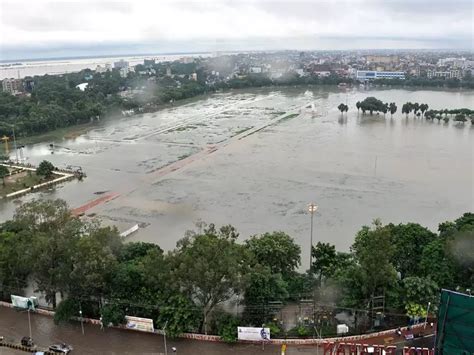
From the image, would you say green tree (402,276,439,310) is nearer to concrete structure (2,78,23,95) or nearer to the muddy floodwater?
the muddy floodwater

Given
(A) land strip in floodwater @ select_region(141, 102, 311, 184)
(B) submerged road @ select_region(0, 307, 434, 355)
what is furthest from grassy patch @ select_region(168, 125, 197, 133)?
(B) submerged road @ select_region(0, 307, 434, 355)

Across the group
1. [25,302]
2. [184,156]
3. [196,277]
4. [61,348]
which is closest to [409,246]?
[196,277]

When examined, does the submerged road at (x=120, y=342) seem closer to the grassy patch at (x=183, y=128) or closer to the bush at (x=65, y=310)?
the bush at (x=65, y=310)

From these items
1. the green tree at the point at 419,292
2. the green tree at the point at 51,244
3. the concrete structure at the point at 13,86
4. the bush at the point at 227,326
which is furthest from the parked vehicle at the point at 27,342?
the concrete structure at the point at 13,86

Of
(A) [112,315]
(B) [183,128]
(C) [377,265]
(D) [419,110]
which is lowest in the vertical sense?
(A) [112,315]

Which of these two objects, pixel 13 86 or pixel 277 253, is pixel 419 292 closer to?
pixel 277 253

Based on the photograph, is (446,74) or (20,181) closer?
(20,181)
